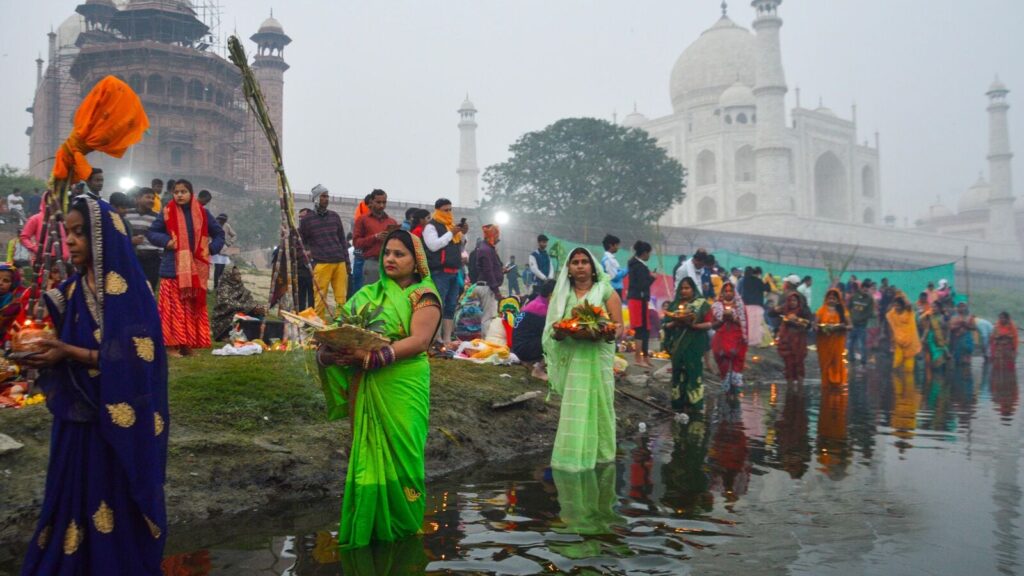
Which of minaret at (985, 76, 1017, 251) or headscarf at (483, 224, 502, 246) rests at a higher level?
minaret at (985, 76, 1017, 251)

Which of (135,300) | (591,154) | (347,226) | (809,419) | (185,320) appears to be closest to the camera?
(135,300)

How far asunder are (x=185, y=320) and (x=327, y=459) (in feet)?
8.79

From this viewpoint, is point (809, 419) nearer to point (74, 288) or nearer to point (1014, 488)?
point (1014, 488)

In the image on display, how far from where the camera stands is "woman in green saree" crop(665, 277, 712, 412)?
9.16 meters

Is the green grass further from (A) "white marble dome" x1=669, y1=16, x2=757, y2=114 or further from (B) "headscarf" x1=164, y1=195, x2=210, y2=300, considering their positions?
(A) "white marble dome" x1=669, y1=16, x2=757, y2=114

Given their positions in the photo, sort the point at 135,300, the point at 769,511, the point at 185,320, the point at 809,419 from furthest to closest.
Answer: the point at 809,419, the point at 185,320, the point at 769,511, the point at 135,300

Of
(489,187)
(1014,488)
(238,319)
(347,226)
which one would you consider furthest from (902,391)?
(489,187)

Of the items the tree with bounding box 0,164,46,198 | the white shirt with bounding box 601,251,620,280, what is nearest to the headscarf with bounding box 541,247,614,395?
the white shirt with bounding box 601,251,620,280

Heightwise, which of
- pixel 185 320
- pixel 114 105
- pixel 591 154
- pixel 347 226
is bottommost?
pixel 185 320

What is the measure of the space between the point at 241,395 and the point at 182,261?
176 centimetres

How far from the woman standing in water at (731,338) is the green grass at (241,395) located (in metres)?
5.80

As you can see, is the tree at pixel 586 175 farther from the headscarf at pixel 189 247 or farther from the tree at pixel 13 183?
the headscarf at pixel 189 247

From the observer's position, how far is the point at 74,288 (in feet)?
10.4

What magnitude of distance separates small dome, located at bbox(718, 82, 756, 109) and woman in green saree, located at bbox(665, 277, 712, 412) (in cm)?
5350
